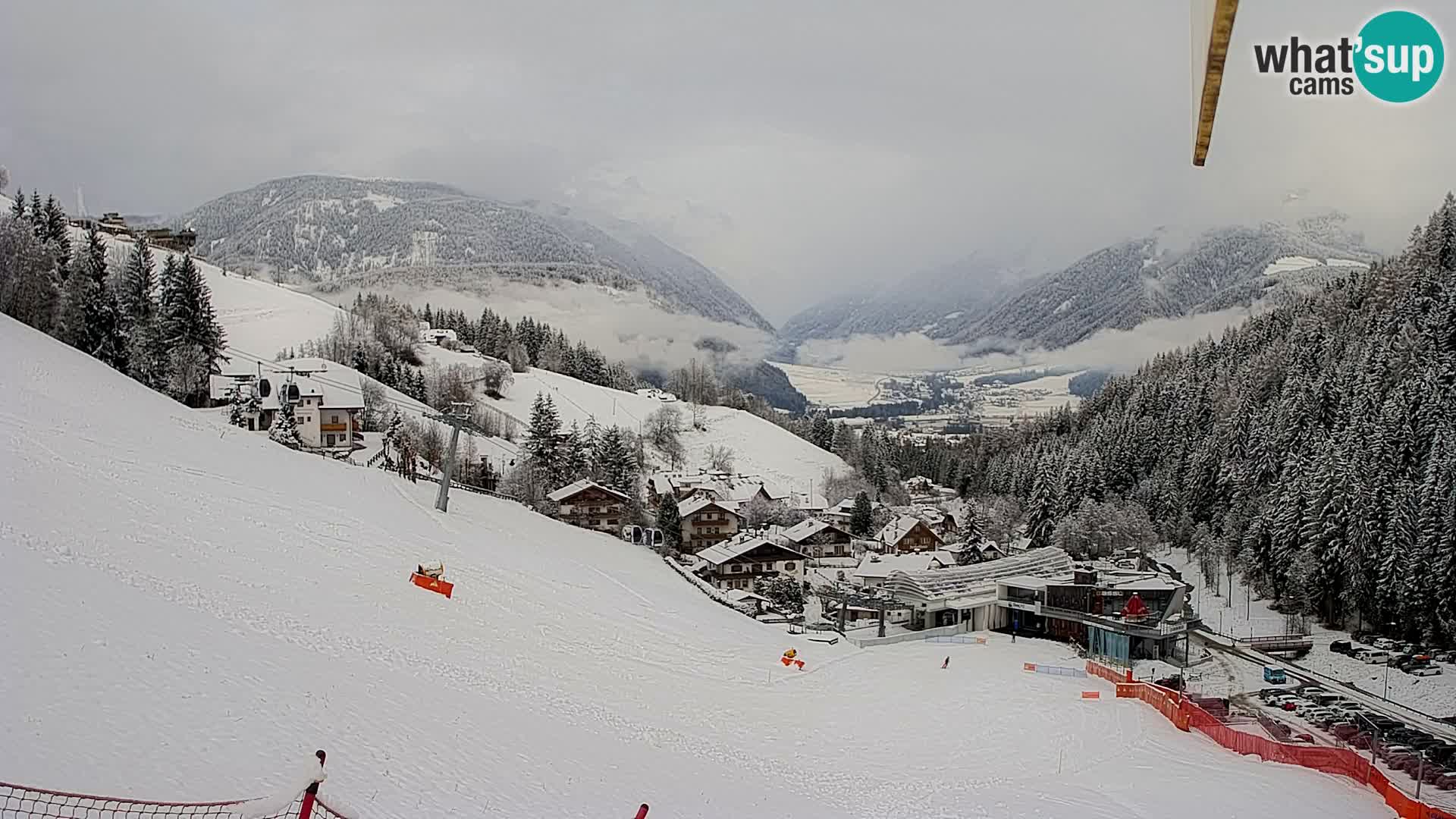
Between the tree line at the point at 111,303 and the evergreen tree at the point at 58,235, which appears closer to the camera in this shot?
the tree line at the point at 111,303

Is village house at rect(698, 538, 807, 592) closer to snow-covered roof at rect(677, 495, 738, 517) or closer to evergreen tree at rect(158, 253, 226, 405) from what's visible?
snow-covered roof at rect(677, 495, 738, 517)

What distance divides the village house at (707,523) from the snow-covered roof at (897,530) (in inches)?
283

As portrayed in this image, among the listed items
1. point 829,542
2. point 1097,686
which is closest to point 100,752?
point 1097,686

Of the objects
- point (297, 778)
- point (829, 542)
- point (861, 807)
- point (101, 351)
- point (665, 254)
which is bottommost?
point (829, 542)

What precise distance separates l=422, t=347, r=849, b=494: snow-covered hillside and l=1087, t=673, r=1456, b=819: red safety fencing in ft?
146

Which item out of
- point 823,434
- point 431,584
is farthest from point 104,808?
point 823,434

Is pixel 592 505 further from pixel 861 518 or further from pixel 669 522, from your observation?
pixel 861 518

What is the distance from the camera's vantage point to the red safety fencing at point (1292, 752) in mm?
11312

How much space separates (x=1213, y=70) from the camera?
3.36 meters

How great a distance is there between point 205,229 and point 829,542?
124910mm

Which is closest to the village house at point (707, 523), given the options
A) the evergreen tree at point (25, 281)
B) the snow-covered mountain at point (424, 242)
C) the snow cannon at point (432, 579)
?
the evergreen tree at point (25, 281)

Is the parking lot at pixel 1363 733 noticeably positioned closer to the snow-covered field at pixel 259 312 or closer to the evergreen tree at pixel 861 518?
the evergreen tree at pixel 861 518

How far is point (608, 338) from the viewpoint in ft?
348

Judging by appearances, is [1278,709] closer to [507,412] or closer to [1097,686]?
[1097,686]
